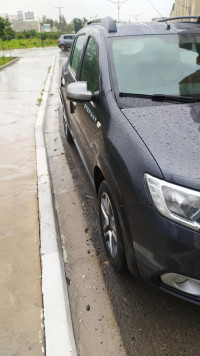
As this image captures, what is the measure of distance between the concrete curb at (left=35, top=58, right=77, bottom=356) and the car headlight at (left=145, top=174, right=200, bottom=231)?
102 centimetres

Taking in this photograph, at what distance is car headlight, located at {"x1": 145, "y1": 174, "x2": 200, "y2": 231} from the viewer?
1.62 meters

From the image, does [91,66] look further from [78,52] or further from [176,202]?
[176,202]

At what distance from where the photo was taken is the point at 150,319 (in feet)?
6.93

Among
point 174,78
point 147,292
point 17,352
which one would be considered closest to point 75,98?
point 174,78

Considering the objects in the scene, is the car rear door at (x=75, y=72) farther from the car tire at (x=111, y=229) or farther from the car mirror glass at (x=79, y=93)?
the car tire at (x=111, y=229)

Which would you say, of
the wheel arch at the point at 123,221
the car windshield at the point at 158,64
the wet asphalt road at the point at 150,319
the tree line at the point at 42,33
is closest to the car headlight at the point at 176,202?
the wheel arch at the point at 123,221

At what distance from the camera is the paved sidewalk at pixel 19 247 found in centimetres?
202

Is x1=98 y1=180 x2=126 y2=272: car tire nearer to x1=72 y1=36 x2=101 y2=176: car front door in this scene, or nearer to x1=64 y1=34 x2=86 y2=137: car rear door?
x1=72 y1=36 x2=101 y2=176: car front door

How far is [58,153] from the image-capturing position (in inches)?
199

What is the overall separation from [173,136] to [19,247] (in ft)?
5.59

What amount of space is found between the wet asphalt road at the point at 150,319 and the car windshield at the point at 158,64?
1485 mm

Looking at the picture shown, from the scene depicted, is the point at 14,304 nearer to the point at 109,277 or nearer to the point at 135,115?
the point at 109,277

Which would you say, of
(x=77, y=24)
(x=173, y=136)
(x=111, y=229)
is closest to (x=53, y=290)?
(x=111, y=229)

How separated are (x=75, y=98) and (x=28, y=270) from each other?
146 centimetres
